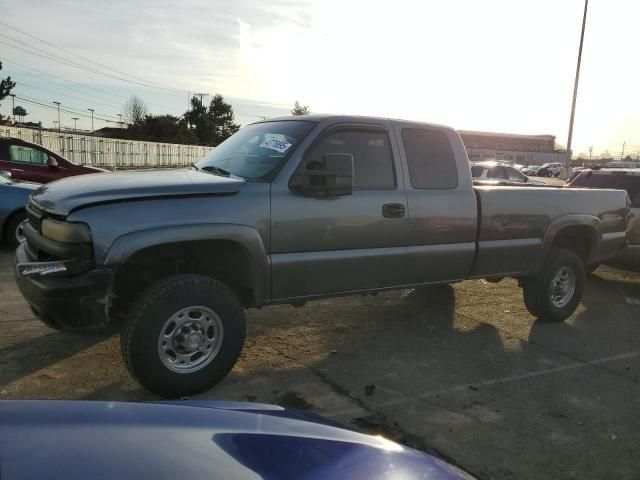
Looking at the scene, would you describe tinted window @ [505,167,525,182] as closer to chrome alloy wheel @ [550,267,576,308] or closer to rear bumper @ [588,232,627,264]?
rear bumper @ [588,232,627,264]

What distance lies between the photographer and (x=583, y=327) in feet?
19.6

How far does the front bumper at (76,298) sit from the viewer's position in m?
3.34

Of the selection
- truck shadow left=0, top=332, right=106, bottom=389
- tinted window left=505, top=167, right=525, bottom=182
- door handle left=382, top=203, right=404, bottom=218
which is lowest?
truck shadow left=0, top=332, right=106, bottom=389

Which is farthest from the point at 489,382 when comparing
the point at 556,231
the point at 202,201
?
the point at 202,201

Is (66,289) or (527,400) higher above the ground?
(66,289)

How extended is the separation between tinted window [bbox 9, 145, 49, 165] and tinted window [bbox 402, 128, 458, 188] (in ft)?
32.7

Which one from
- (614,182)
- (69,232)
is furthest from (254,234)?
(614,182)

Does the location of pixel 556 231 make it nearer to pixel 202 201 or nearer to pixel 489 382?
pixel 489 382

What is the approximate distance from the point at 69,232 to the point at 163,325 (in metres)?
0.81

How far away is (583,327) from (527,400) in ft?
7.87

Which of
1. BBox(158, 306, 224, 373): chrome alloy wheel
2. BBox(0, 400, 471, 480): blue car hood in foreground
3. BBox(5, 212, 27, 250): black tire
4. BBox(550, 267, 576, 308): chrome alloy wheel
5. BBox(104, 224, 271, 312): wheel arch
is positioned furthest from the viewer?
BBox(5, 212, 27, 250): black tire

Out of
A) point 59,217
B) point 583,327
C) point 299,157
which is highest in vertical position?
point 299,157

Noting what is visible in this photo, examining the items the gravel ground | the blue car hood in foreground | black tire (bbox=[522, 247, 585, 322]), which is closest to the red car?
the gravel ground

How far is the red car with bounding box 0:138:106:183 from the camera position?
1165 centimetres
